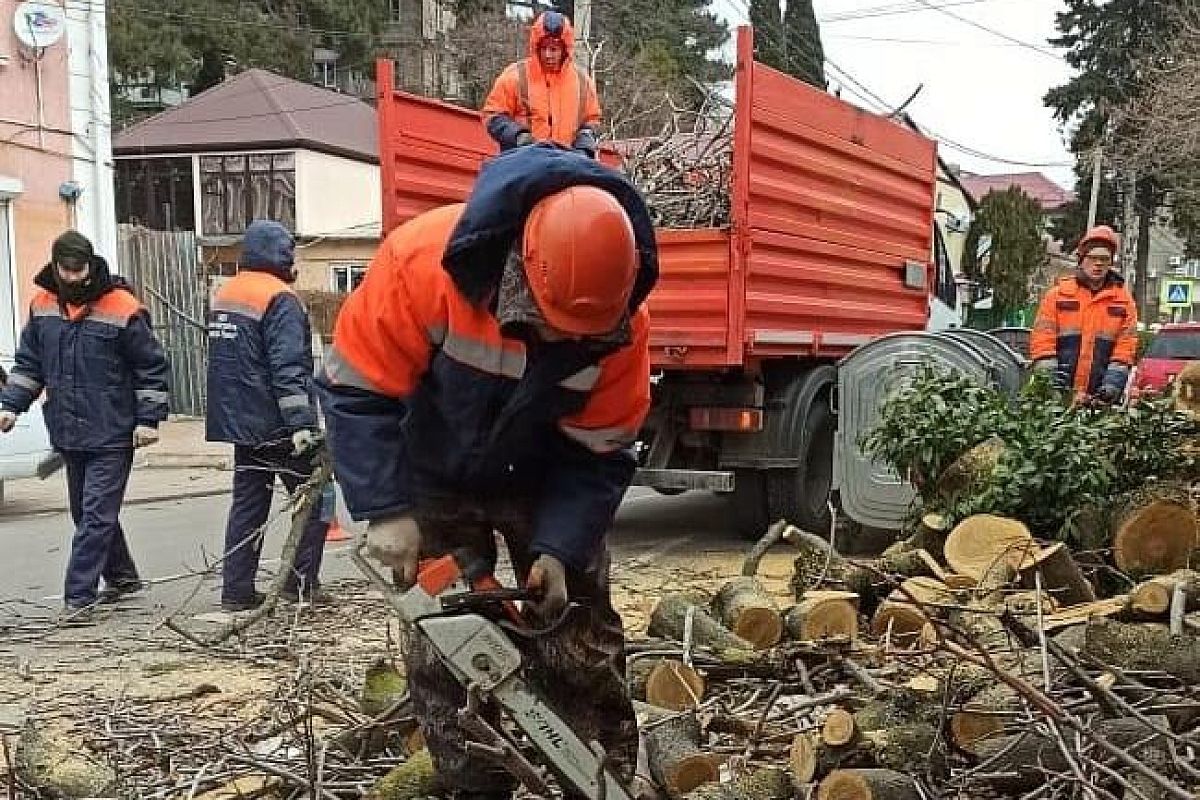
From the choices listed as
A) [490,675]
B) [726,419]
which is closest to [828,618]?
[490,675]

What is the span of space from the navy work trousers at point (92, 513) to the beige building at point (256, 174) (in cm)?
1996

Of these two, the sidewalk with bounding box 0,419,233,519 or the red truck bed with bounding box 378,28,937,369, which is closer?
the red truck bed with bounding box 378,28,937,369

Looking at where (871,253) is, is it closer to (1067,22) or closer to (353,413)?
(353,413)

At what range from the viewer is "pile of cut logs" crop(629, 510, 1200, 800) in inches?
108

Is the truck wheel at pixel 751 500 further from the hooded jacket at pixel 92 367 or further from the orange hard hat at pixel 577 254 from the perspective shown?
the orange hard hat at pixel 577 254

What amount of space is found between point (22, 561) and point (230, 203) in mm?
22125

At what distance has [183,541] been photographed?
768cm

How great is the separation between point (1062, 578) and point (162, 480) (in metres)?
9.34

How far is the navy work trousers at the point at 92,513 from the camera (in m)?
5.42

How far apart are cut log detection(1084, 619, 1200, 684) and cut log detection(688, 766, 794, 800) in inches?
37.5

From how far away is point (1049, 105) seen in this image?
37.2 metres

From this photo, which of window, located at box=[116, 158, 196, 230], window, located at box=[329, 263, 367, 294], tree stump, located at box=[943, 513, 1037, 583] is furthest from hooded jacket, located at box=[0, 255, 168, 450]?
window, located at box=[116, 158, 196, 230]

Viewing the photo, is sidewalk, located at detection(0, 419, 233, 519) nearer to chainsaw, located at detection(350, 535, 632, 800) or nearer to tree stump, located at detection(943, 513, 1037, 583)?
tree stump, located at detection(943, 513, 1037, 583)

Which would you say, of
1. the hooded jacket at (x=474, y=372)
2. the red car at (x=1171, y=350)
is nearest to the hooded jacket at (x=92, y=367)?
the hooded jacket at (x=474, y=372)
